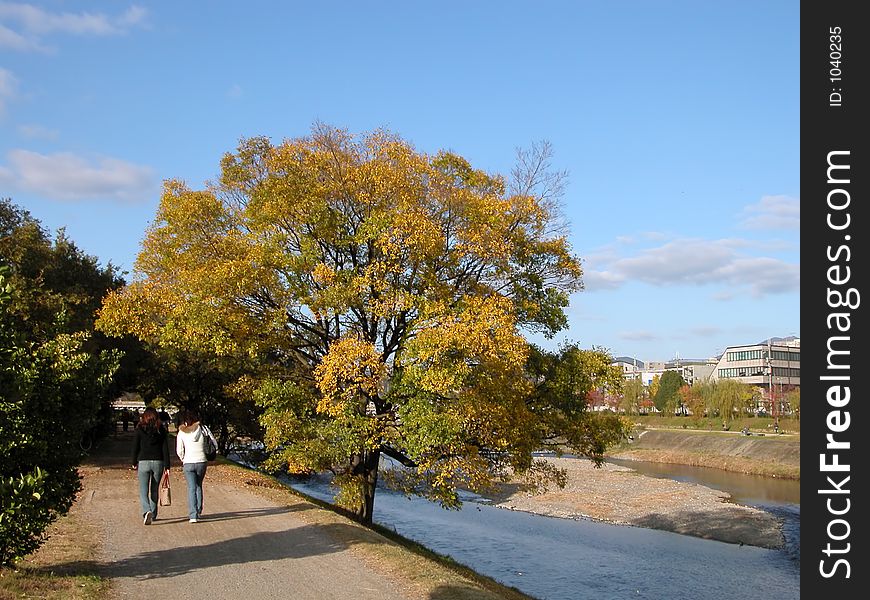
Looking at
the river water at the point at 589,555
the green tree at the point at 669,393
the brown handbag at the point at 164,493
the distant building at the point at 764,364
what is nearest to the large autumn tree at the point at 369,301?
the brown handbag at the point at 164,493

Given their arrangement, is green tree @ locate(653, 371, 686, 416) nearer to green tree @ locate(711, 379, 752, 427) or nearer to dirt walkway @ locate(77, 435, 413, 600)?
green tree @ locate(711, 379, 752, 427)

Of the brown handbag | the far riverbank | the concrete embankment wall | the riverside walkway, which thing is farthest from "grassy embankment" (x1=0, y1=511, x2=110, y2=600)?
the concrete embankment wall

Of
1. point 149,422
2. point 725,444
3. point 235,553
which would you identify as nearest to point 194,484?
point 149,422

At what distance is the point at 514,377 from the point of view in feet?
56.7

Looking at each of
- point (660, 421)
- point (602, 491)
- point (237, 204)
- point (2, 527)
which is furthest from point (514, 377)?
point (660, 421)

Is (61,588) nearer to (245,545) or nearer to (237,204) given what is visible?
(245,545)

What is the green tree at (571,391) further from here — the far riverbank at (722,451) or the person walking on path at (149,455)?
the far riverbank at (722,451)

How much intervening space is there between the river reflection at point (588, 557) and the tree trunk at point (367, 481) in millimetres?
4195

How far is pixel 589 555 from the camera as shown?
27.2 m

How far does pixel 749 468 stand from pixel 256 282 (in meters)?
53.4

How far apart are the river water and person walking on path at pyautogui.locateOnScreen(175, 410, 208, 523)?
10.5 m

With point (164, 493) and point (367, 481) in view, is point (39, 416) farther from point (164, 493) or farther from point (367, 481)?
point (367, 481)

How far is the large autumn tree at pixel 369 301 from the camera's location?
16.6 m

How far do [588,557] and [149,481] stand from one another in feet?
58.5
